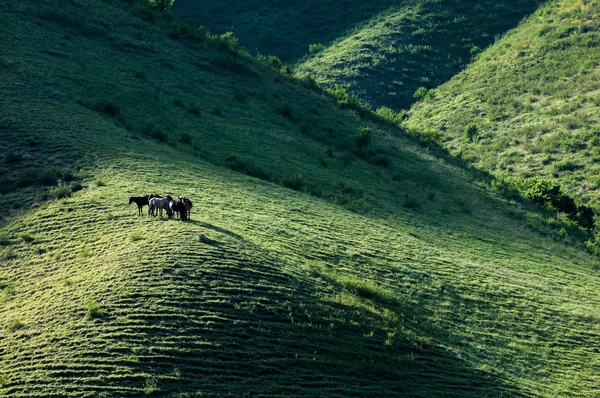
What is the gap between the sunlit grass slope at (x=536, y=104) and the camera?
6072 centimetres

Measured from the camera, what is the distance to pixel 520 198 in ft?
164

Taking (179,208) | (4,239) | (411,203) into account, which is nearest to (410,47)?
(411,203)

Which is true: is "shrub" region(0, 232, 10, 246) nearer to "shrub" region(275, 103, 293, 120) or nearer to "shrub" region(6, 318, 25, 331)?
"shrub" region(6, 318, 25, 331)

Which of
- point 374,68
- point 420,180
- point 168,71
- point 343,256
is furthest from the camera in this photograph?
point 374,68

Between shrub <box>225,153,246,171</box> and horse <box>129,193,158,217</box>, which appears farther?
shrub <box>225,153,246,171</box>

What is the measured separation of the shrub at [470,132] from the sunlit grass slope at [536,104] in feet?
1.48

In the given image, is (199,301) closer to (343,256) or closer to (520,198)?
(343,256)

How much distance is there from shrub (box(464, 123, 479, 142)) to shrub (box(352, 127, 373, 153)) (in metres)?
20.8

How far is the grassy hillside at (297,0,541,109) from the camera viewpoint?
266 ft

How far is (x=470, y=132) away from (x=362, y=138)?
876 inches

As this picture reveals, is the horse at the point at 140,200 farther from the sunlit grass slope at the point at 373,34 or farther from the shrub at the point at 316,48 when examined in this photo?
the shrub at the point at 316,48

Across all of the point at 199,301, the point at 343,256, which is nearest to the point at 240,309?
the point at 199,301

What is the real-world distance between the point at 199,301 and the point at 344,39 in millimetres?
73727

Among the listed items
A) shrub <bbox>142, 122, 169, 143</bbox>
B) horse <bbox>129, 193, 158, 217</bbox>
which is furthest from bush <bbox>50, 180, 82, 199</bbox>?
shrub <bbox>142, 122, 169, 143</bbox>
